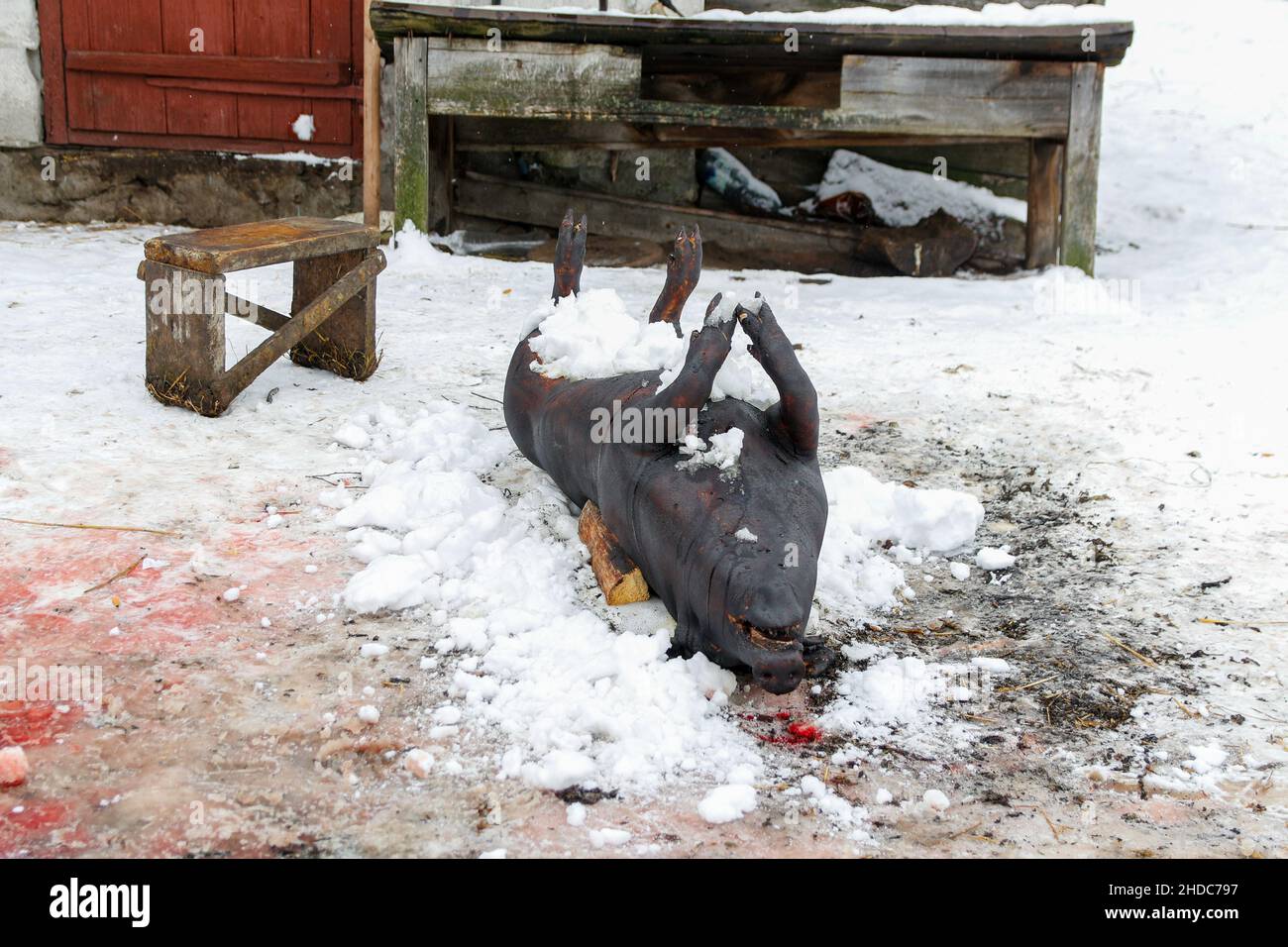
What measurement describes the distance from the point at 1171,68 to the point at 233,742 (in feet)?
34.6

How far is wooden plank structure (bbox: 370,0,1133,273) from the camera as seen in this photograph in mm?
6781

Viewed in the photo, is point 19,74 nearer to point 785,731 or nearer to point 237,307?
point 237,307

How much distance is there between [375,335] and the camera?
18.1 feet

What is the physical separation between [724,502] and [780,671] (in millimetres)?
474

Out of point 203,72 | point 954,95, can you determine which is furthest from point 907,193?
point 203,72

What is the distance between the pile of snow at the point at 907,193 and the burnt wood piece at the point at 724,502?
5788 mm

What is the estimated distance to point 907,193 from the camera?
882cm

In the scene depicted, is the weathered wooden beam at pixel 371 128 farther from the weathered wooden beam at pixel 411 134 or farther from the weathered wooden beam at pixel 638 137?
the weathered wooden beam at pixel 638 137

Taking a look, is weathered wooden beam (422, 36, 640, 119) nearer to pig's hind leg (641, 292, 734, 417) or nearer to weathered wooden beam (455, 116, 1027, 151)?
weathered wooden beam (455, 116, 1027, 151)

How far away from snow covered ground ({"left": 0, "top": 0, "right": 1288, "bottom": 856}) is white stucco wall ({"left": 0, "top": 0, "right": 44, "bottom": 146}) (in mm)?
2609

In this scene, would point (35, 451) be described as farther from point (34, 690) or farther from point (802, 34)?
point (802, 34)

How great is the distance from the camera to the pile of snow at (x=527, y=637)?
8.45 ft

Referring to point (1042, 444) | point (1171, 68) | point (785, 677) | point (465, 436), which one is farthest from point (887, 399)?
point (1171, 68)
